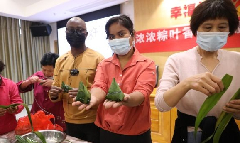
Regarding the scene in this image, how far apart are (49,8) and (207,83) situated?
409 centimetres

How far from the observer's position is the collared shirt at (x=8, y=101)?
1555 mm

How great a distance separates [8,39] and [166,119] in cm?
430

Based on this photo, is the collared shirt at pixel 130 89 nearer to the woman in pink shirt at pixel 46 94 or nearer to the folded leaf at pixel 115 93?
the folded leaf at pixel 115 93

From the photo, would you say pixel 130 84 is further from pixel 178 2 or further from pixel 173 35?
pixel 178 2

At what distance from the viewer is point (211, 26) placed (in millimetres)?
909

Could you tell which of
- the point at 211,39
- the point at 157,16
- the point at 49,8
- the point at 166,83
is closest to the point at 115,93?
the point at 166,83

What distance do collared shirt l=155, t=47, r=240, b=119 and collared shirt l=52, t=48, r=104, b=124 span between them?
31.0 inches

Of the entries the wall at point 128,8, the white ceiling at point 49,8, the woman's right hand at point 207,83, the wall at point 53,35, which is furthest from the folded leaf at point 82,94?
the wall at point 53,35

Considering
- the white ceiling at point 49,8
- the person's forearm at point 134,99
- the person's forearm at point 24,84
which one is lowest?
→ the person's forearm at point 24,84

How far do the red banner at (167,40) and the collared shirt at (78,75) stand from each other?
1.61 metres

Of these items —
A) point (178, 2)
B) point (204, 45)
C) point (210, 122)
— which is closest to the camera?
point (210, 122)

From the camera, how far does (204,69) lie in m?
0.93

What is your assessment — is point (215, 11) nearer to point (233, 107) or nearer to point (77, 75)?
point (233, 107)

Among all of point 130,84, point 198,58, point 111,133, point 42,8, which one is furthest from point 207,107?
point 42,8
